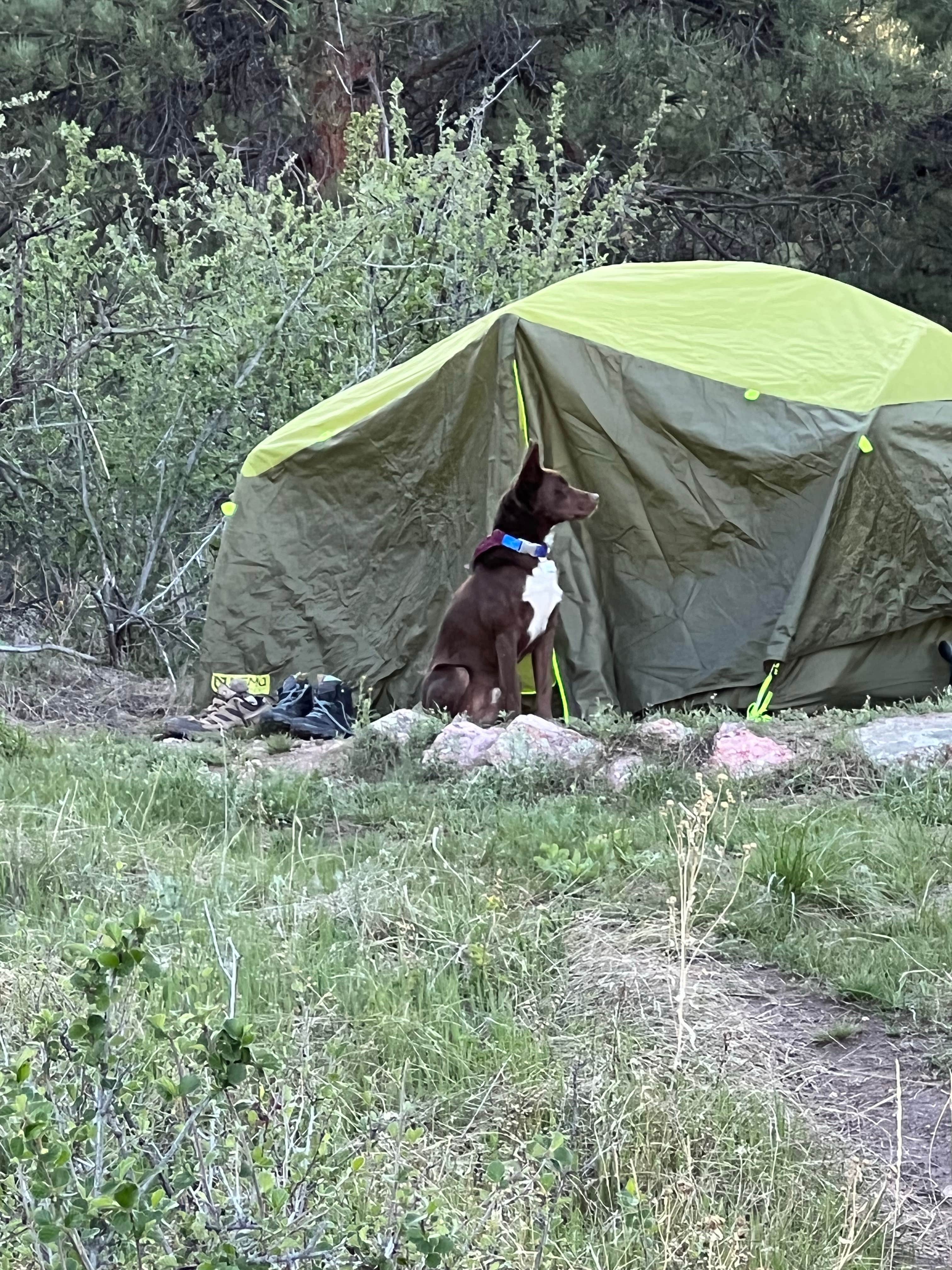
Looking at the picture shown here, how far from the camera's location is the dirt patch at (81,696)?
7062 mm

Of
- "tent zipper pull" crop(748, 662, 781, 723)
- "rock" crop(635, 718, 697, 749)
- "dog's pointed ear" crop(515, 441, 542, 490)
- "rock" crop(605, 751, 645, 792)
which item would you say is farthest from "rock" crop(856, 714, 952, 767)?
"dog's pointed ear" crop(515, 441, 542, 490)

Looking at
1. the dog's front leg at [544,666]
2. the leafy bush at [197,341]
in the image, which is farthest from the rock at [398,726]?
the leafy bush at [197,341]

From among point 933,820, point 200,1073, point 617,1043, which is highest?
point 200,1073

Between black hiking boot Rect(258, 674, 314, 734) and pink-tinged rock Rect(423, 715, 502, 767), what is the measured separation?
1.27m

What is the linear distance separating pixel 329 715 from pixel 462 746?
140cm

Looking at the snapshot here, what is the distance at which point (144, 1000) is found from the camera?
287 centimetres

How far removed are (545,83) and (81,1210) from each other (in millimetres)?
12385

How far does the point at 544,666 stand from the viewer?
625cm

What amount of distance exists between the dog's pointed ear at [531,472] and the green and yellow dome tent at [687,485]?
44 cm

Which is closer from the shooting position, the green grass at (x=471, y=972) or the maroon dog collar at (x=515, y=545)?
the green grass at (x=471, y=972)

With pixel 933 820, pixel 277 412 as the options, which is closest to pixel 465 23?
pixel 277 412

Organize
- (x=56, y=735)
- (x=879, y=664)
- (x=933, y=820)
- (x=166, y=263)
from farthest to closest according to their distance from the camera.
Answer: (x=166, y=263), (x=879, y=664), (x=56, y=735), (x=933, y=820)

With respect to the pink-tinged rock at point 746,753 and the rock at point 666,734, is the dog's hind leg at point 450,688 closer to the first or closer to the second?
the rock at point 666,734

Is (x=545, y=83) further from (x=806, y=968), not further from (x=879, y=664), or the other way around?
(x=806, y=968)
